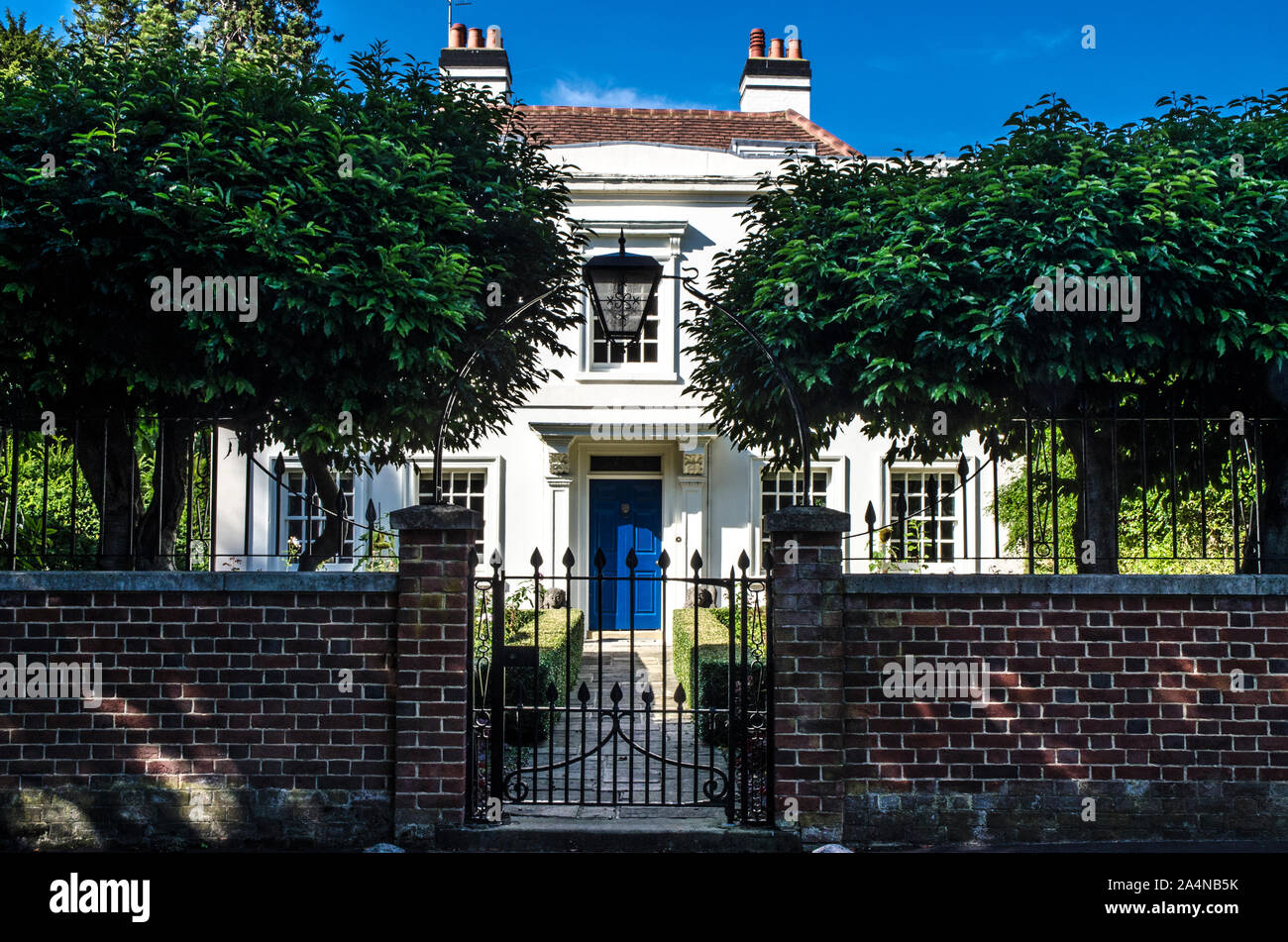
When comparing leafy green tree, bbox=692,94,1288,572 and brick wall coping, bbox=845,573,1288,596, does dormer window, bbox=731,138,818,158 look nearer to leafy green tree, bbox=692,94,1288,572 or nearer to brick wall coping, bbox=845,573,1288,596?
leafy green tree, bbox=692,94,1288,572

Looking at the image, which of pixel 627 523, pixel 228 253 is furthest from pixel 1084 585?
pixel 627 523

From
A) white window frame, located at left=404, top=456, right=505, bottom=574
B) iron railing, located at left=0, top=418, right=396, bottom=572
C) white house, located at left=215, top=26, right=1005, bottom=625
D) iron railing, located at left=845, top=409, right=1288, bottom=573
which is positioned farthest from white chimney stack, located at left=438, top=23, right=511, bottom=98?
iron railing, located at left=845, top=409, right=1288, bottom=573

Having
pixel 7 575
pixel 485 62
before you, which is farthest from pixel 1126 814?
pixel 485 62

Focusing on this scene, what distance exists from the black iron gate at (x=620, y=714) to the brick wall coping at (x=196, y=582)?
68cm

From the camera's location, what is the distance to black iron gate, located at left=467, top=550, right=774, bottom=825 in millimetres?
5316

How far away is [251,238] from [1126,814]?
24.1 feet

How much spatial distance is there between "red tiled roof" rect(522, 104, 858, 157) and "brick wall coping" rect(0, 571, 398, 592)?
13.3m

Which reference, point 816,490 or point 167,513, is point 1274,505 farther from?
A: point 167,513

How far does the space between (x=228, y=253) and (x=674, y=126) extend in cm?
1219

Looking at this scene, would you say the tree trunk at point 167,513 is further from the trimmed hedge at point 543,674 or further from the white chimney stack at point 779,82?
the white chimney stack at point 779,82

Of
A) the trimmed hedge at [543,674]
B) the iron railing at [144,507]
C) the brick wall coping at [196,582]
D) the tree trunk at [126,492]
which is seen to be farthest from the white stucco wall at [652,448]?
the brick wall coping at [196,582]

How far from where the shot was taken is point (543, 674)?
26.7 feet

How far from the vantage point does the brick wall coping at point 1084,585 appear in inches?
213

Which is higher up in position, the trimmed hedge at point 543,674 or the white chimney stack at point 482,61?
the white chimney stack at point 482,61
